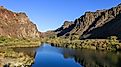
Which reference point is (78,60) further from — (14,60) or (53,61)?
(14,60)

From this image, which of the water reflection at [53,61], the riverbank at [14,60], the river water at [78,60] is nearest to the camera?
the riverbank at [14,60]

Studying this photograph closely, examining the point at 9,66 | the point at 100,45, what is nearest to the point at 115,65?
the point at 9,66

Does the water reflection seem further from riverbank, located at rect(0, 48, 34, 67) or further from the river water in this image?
riverbank, located at rect(0, 48, 34, 67)

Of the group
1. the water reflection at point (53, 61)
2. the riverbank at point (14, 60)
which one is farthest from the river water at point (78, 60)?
the riverbank at point (14, 60)

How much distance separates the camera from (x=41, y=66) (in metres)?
73.7

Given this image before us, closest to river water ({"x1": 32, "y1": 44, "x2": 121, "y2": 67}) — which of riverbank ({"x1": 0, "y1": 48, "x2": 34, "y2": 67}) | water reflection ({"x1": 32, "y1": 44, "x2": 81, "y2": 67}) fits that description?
water reflection ({"x1": 32, "y1": 44, "x2": 81, "y2": 67})

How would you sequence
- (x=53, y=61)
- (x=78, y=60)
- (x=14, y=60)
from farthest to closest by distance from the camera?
(x=78, y=60) < (x=53, y=61) < (x=14, y=60)

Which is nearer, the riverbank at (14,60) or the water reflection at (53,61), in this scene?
the riverbank at (14,60)

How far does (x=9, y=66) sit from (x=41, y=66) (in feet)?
55.2

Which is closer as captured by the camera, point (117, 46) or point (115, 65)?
point (115, 65)

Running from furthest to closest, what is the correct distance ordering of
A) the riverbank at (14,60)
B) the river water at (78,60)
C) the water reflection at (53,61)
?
1. the river water at (78,60)
2. the water reflection at (53,61)
3. the riverbank at (14,60)

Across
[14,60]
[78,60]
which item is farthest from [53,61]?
[14,60]

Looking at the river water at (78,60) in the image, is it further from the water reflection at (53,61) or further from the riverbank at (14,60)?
the riverbank at (14,60)

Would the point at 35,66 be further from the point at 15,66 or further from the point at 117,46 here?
the point at 117,46
